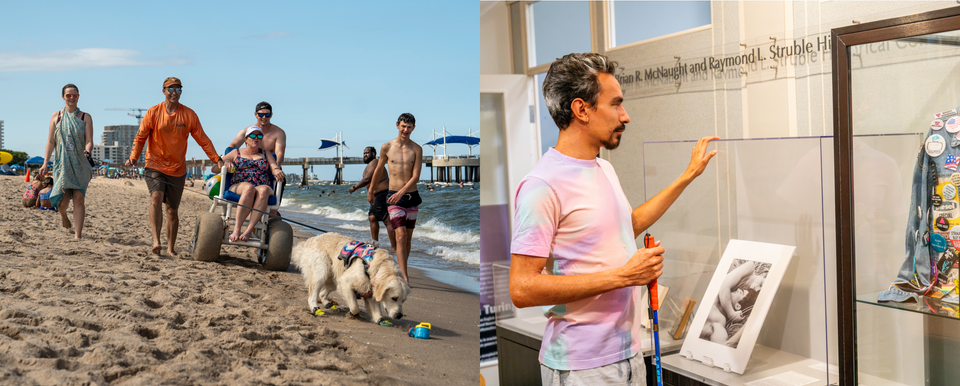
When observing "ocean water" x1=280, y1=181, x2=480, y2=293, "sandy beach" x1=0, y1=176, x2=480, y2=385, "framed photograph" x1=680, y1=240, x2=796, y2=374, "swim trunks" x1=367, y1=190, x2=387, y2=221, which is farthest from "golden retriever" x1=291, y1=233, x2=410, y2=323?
"ocean water" x1=280, y1=181, x2=480, y2=293

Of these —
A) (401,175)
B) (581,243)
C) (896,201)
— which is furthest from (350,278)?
(896,201)

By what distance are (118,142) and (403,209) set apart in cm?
187

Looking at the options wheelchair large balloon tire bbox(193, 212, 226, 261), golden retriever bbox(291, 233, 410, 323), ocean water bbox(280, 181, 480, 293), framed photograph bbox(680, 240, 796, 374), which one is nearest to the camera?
framed photograph bbox(680, 240, 796, 374)

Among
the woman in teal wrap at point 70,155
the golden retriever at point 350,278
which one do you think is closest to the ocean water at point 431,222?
the woman in teal wrap at point 70,155

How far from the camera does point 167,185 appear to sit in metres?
4.16

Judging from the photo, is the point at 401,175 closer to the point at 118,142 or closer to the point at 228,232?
the point at 228,232

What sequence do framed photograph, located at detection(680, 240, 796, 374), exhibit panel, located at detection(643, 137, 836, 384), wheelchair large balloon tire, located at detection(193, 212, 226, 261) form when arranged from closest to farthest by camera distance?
1. exhibit panel, located at detection(643, 137, 836, 384)
2. framed photograph, located at detection(680, 240, 796, 374)
3. wheelchair large balloon tire, located at detection(193, 212, 226, 261)

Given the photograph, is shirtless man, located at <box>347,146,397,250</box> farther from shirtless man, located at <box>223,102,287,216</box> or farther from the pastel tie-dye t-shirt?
the pastel tie-dye t-shirt

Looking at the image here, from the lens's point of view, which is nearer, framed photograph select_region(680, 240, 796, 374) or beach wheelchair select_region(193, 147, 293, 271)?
framed photograph select_region(680, 240, 796, 374)

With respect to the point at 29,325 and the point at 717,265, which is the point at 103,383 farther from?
the point at 717,265

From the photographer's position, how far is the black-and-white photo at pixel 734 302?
1887 millimetres

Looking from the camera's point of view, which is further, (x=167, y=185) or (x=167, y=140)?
(x=167, y=185)

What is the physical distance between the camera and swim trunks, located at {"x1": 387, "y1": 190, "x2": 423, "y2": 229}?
366cm

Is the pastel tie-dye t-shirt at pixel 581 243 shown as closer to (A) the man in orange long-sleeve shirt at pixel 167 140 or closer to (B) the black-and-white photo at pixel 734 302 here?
(B) the black-and-white photo at pixel 734 302
